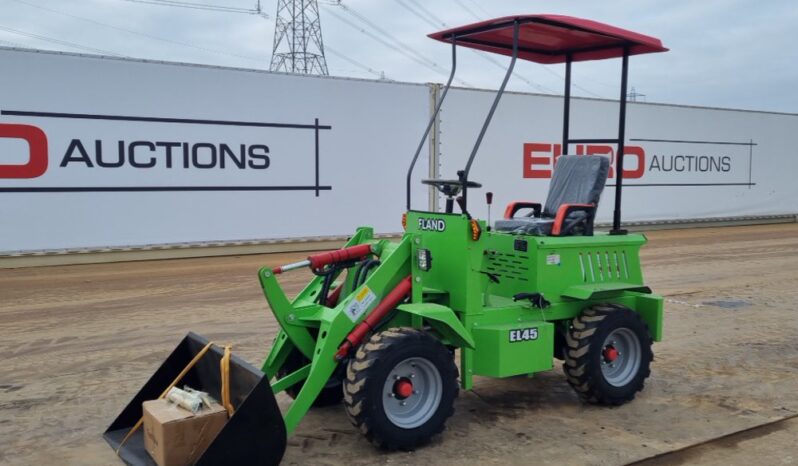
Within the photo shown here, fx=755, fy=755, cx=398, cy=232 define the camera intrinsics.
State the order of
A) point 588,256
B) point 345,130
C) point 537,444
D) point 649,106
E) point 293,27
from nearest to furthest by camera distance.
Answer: point 537,444, point 588,256, point 345,130, point 649,106, point 293,27

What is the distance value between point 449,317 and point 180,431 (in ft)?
5.52

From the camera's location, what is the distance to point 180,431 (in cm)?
388

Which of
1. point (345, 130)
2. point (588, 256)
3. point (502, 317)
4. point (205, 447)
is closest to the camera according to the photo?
point (205, 447)

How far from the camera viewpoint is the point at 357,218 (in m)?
14.4

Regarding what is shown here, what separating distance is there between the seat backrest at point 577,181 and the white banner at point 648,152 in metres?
8.93

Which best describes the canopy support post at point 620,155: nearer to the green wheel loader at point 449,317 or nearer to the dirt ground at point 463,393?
the green wheel loader at point 449,317

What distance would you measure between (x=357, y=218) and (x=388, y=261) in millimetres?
9636

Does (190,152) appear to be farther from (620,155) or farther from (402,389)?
(402,389)

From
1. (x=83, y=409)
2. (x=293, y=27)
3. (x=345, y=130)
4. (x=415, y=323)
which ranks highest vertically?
(x=293, y=27)

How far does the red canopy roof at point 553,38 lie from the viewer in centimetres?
526

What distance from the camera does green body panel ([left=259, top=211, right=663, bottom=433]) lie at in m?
4.63

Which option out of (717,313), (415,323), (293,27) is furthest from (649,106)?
(293,27)

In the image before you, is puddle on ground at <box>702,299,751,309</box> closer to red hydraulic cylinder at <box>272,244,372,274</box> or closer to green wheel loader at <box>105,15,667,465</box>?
green wheel loader at <box>105,15,667,465</box>

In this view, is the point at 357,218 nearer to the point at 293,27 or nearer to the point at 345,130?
the point at 345,130
